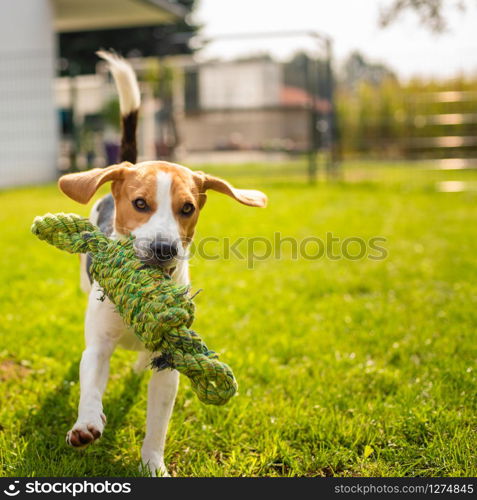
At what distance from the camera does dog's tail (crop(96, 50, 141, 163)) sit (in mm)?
3744

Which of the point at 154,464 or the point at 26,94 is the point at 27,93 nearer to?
the point at 26,94

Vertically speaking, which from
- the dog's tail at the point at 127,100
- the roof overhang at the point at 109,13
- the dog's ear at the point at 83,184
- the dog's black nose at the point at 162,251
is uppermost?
the roof overhang at the point at 109,13

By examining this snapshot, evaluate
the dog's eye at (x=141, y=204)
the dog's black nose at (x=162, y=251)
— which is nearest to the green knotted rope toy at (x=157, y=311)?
the dog's black nose at (x=162, y=251)

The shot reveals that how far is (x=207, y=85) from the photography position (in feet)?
47.7

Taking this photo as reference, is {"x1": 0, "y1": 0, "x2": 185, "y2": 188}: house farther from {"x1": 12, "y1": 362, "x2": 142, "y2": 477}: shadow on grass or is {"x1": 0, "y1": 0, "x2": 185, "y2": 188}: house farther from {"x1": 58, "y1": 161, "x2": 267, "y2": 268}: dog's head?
{"x1": 58, "y1": 161, "x2": 267, "y2": 268}: dog's head

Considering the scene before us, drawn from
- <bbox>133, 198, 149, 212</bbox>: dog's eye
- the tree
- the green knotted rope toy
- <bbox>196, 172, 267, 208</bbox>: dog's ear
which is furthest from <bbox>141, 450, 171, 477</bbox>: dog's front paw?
the tree

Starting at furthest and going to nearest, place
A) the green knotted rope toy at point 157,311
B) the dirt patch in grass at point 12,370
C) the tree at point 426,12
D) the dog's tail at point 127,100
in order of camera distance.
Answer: the tree at point 426,12
the dog's tail at point 127,100
the dirt patch in grass at point 12,370
the green knotted rope toy at point 157,311

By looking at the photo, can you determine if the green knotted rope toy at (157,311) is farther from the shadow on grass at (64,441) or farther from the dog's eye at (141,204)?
the shadow on grass at (64,441)

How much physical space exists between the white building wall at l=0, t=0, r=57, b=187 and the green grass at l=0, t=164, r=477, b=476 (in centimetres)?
725

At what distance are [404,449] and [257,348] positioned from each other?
4.61ft

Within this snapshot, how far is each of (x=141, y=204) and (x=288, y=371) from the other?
1.42 meters

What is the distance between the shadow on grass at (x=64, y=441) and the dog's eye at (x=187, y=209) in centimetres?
104

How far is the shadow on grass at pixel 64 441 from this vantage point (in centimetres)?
257

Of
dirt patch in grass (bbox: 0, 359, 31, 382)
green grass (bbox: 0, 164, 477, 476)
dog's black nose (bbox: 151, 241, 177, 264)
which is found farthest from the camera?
dirt patch in grass (bbox: 0, 359, 31, 382)
